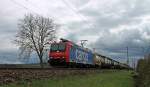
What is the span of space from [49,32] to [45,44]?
12.7 feet

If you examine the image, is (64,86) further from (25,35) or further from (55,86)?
(25,35)

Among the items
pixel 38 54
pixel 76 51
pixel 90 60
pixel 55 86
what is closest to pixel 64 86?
pixel 55 86

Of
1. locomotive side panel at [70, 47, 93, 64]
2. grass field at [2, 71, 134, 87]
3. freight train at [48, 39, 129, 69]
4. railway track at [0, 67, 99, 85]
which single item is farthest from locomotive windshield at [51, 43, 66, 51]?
railway track at [0, 67, 99, 85]

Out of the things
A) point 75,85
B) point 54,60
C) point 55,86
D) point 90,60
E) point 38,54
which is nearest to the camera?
point 55,86

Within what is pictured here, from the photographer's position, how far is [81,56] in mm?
45812

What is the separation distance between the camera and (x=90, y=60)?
53.1 meters

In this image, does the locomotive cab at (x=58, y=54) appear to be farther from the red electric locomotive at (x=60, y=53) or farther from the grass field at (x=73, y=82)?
the grass field at (x=73, y=82)

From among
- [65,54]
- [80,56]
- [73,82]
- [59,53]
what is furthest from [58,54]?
[73,82]

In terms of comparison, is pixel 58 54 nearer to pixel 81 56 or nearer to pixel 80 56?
pixel 80 56

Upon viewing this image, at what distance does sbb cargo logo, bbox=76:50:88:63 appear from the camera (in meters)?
43.6

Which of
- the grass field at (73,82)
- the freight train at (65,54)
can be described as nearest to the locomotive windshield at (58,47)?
the freight train at (65,54)

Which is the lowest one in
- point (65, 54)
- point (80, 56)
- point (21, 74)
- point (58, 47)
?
point (21, 74)

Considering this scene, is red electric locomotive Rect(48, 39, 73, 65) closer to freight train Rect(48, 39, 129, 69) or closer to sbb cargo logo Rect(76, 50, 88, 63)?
freight train Rect(48, 39, 129, 69)

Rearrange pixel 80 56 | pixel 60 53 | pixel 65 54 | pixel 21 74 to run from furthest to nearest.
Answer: pixel 80 56 < pixel 60 53 < pixel 65 54 < pixel 21 74
